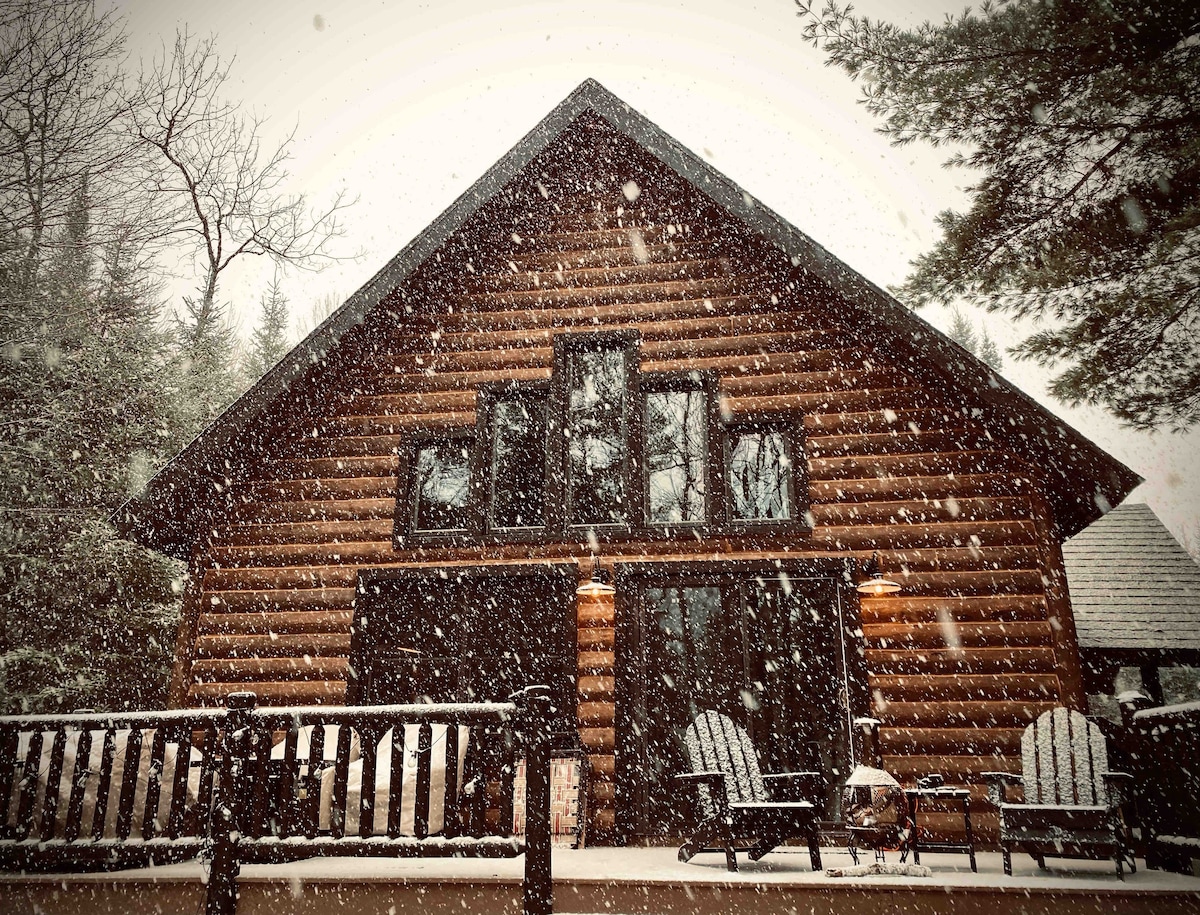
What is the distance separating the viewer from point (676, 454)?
7805 mm

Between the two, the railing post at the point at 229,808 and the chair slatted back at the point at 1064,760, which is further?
the chair slatted back at the point at 1064,760

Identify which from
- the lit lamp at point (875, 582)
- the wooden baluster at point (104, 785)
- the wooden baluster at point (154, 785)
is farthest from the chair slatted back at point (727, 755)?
the wooden baluster at point (104, 785)

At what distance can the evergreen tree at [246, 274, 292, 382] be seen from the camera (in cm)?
2531

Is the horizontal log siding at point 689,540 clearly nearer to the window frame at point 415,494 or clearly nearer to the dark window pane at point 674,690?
the window frame at point 415,494

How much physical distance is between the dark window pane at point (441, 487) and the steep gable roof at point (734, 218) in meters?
1.43

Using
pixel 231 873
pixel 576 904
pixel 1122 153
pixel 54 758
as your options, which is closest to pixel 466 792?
pixel 576 904

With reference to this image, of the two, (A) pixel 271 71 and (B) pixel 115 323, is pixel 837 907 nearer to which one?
(B) pixel 115 323

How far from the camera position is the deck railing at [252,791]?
14.1 feet

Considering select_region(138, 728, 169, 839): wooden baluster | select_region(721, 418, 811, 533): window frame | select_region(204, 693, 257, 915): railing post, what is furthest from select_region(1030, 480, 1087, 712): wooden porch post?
select_region(138, 728, 169, 839): wooden baluster

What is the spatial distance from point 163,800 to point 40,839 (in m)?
0.63

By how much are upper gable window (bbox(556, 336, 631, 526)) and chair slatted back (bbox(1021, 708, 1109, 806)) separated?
377 cm

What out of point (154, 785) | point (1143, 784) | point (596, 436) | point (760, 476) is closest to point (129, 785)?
point (154, 785)

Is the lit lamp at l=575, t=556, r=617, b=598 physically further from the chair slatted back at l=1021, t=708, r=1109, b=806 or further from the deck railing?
the chair slatted back at l=1021, t=708, r=1109, b=806

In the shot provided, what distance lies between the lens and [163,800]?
490cm
